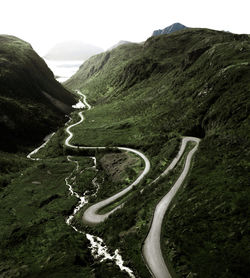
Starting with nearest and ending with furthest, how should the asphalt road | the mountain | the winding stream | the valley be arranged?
the asphalt road, the winding stream, the valley, the mountain

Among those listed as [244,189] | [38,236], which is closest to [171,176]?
[244,189]

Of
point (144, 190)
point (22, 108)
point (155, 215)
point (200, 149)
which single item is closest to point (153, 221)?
point (155, 215)

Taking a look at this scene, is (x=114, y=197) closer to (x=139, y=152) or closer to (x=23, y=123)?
(x=139, y=152)

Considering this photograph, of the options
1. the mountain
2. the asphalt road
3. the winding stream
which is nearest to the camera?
the asphalt road

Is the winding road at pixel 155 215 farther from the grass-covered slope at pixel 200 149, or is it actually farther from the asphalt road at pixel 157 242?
the grass-covered slope at pixel 200 149

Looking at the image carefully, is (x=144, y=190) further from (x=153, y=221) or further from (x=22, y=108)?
(x=22, y=108)

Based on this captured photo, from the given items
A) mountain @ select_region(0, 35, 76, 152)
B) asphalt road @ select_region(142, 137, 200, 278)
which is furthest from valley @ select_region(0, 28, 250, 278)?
mountain @ select_region(0, 35, 76, 152)

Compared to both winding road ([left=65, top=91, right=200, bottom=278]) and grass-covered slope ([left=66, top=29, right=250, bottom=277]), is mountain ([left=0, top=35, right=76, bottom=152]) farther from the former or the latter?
winding road ([left=65, top=91, right=200, bottom=278])

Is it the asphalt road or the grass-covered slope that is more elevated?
the grass-covered slope

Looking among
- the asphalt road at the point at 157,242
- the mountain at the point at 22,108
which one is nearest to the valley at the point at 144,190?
the asphalt road at the point at 157,242
